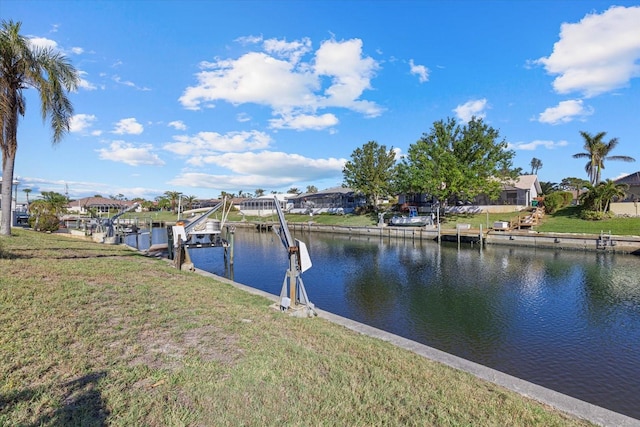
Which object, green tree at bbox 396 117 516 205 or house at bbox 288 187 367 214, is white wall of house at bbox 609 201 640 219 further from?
house at bbox 288 187 367 214

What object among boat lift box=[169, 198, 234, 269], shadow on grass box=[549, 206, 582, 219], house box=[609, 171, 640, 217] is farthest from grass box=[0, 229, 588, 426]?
house box=[609, 171, 640, 217]

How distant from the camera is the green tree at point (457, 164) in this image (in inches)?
1743

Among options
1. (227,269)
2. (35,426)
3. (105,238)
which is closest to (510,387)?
(35,426)

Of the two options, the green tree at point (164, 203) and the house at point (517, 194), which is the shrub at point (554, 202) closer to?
the house at point (517, 194)

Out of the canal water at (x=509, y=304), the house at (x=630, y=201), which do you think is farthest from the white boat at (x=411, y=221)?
the house at (x=630, y=201)

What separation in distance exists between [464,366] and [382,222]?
42.9 meters

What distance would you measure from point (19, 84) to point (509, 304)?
25380mm

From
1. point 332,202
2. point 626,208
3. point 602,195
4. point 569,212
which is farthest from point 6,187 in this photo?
point 332,202

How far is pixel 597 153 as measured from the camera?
152 ft

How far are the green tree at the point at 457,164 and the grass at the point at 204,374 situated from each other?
4101 centimetres

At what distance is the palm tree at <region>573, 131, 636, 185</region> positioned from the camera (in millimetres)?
45938

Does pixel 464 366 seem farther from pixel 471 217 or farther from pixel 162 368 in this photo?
pixel 471 217

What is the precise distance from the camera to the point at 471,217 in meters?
46.8

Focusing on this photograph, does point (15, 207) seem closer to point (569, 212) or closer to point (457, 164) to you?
point (457, 164)
